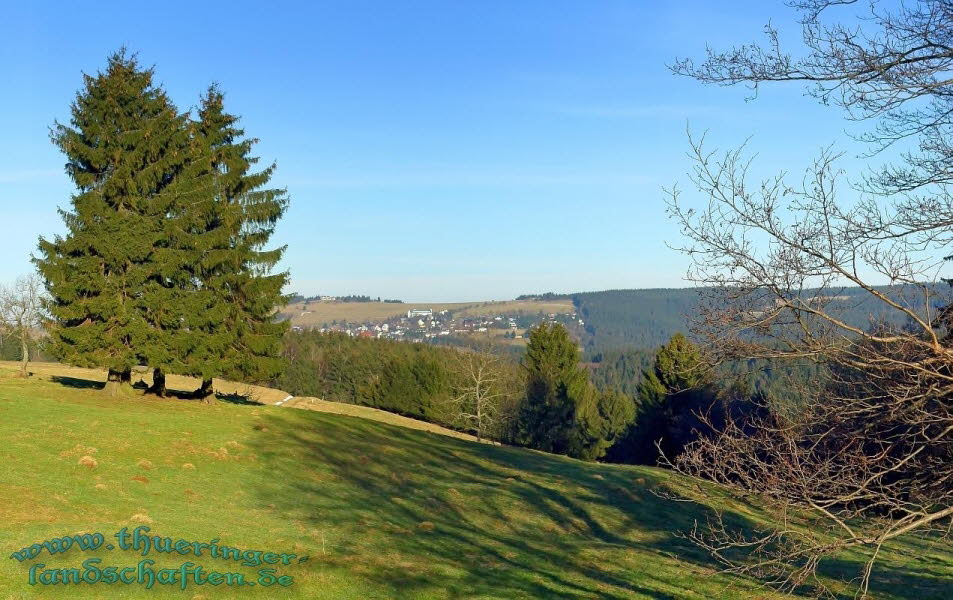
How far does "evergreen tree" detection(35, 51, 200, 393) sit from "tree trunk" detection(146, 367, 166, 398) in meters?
1.24

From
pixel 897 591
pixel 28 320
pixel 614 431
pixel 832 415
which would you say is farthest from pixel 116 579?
pixel 614 431

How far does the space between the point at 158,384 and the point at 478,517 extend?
18431 mm

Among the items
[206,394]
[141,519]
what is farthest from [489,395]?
[141,519]

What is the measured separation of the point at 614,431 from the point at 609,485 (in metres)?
51.9

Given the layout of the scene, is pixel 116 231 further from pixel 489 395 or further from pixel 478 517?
pixel 489 395

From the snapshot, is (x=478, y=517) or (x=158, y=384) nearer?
(x=478, y=517)

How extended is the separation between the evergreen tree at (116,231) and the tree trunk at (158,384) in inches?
49.0

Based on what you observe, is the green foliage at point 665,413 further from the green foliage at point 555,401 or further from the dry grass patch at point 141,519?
→ the dry grass patch at point 141,519

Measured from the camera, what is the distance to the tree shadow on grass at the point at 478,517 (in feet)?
46.4

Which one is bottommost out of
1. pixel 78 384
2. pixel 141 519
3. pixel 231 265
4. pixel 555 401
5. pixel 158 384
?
pixel 555 401

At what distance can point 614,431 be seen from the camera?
7762 centimetres

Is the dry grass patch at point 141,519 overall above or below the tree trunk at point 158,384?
below

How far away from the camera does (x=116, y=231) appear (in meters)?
28.2

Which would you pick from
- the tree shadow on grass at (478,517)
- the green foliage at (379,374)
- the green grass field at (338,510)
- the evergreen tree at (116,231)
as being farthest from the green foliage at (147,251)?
the green foliage at (379,374)
